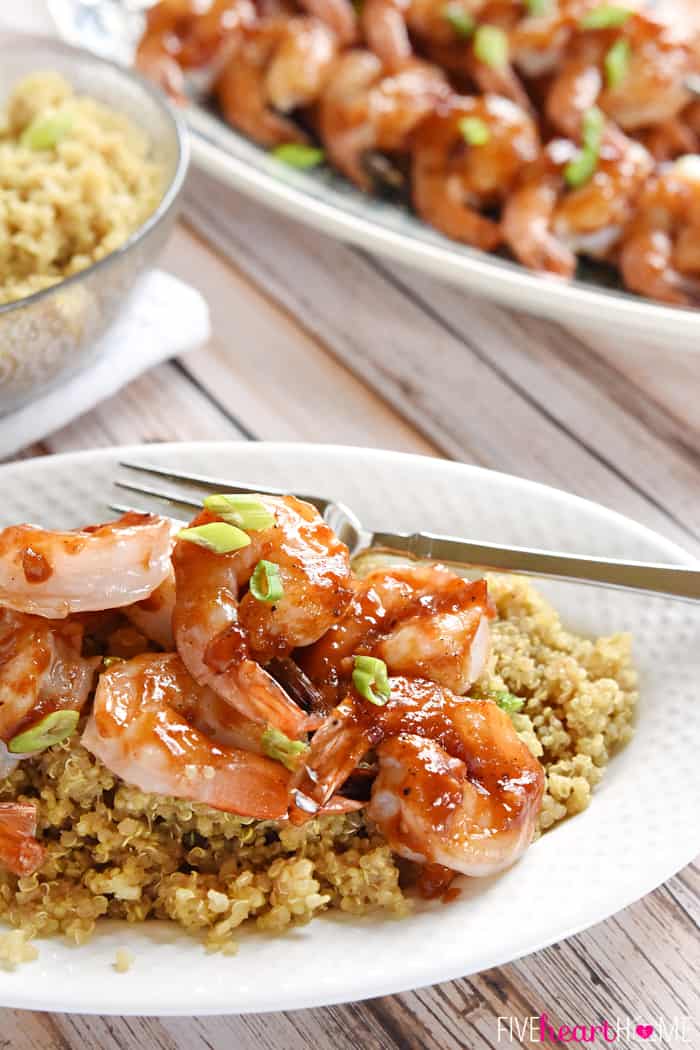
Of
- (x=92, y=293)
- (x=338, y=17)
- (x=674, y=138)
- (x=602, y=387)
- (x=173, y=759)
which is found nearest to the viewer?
(x=173, y=759)

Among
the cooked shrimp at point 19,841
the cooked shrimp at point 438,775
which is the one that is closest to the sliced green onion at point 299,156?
the cooked shrimp at point 438,775

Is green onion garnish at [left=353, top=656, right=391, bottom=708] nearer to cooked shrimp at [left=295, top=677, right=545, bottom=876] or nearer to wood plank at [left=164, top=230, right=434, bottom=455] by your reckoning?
cooked shrimp at [left=295, top=677, right=545, bottom=876]

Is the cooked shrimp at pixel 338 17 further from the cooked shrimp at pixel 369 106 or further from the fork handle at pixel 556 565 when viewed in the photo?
the fork handle at pixel 556 565

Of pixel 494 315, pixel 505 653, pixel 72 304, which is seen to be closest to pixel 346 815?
pixel 505 653

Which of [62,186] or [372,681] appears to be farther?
[62,186]

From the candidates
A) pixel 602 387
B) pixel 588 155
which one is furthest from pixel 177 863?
pixel 588 155

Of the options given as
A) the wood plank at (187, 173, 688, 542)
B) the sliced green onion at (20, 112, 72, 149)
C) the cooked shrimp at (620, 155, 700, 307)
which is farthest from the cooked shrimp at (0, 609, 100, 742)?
the cooked shrimp at (620, 155, 700, 307)

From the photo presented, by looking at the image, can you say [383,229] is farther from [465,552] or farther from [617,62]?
[465,552]

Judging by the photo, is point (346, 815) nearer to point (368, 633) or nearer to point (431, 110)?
point (368, 633)
